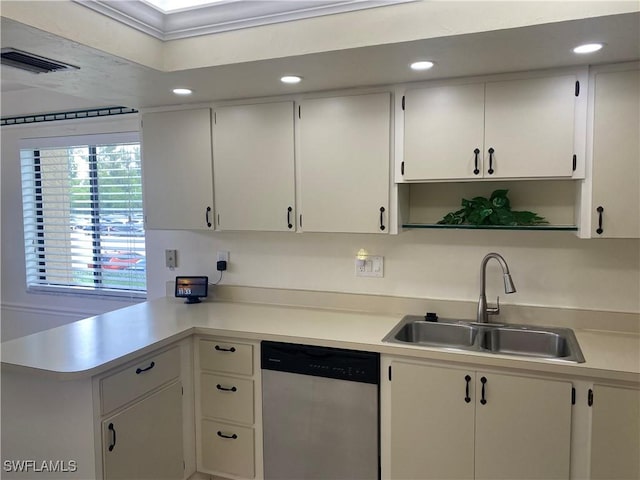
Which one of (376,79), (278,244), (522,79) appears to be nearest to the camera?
(522,79)

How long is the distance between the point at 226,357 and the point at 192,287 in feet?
2.30

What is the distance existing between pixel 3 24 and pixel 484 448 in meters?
2.44

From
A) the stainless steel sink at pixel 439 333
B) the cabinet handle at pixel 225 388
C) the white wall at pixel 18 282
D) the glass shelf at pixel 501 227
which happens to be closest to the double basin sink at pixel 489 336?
the stainless steel sink at pixel 439 333

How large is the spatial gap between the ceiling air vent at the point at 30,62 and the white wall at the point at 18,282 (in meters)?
1.68

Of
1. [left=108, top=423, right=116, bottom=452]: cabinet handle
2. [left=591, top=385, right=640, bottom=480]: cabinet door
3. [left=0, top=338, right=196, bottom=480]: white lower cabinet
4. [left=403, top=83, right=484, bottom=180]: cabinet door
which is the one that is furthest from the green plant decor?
[left=108, top=423, right=116, bottom=452]: cabinet handle

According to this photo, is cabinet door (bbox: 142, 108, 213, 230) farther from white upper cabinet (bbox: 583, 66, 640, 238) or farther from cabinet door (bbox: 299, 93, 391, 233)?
white upper cabinet (bbox: 583, 66, 640, 238)

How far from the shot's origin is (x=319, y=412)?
2.33m

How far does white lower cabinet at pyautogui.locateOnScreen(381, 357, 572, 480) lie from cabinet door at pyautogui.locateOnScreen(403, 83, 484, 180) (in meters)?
0.93

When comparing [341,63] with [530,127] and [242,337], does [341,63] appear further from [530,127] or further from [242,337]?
[242,337]

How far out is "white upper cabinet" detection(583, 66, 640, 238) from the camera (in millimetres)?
2021

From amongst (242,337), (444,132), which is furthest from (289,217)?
(444,132)

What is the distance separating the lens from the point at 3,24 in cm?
155

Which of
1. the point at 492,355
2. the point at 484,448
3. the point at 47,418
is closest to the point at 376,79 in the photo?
the point at 492,355

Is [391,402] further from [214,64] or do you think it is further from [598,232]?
[214,64]
